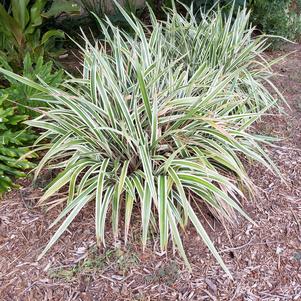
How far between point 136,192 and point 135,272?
0.40 metres

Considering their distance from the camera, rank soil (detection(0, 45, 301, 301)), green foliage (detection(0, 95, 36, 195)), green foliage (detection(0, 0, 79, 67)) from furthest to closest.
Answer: green foliage (detection(0, 0, 79, 67)) → green foliage (detection(0, 95, 36, 195)) → soil (detection(0, 45, 301, 301))

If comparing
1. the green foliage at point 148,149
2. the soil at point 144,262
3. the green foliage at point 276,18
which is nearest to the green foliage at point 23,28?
the green foliage at point 148,149

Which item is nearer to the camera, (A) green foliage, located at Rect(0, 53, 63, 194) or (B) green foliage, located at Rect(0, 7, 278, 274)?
(B) green foliage, located at Rect(0, 7, 278, 274)

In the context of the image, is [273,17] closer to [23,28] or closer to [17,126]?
[23,28]

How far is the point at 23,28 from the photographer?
120 inches

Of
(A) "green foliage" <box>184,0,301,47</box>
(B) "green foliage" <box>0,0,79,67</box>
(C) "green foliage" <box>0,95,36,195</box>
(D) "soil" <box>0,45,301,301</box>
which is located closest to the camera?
(D) "soil" <box>0,45,301,301</box>

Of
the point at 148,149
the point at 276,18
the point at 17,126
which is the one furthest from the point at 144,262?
the point at 276,18

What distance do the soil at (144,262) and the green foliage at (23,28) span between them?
4.35ft

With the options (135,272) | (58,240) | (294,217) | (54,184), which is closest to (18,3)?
(54,184)

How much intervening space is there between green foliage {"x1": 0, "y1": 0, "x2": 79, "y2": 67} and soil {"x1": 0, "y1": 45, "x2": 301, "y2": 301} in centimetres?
132

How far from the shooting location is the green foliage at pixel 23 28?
118 inches

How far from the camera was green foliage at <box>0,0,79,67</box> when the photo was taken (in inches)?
118

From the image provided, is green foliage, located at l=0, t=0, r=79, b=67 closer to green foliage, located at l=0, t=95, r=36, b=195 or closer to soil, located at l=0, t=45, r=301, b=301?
green foliage, located at l=0, t=95, r=36, b=195

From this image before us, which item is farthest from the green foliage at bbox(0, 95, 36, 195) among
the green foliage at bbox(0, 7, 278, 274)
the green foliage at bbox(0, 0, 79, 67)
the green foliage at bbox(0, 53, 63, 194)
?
the green foliage at bbox(0, 0, 79, 67)
